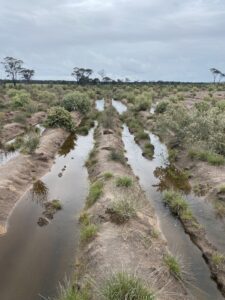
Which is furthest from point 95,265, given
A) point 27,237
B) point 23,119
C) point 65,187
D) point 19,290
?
point 23,119

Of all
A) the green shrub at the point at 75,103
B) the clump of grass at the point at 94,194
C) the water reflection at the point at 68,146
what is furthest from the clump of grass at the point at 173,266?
the green shrub at the point at 75,103

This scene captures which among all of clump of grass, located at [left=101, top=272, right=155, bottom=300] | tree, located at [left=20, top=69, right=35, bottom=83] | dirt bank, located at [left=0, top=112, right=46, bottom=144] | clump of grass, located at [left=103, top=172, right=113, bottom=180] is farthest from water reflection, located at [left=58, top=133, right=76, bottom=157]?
tree, located at [left=20, top=69, right=35, bottom=83]

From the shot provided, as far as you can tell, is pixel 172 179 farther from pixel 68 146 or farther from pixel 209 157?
pixel 68 146

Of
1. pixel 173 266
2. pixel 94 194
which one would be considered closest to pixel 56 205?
pixel 94 194

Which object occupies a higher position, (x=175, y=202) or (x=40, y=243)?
(x=175, y=202)

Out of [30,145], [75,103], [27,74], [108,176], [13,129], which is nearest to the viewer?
[108,176]

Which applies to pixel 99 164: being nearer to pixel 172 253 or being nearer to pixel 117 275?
pixel 172 253

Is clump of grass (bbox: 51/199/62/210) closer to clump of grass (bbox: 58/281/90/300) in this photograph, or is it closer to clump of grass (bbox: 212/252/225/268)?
clump of grass (bbox: 58/281/90/300)
